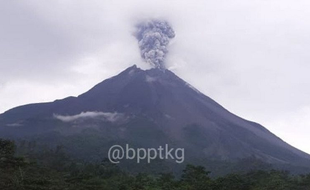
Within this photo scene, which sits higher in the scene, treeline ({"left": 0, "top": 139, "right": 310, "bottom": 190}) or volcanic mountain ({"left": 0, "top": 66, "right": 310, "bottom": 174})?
volcanic mountain ({"left": 0, "top": 66, "right": 310, "bottom": 174})

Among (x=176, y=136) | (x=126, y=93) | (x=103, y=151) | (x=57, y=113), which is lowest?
(x=103, y=151)

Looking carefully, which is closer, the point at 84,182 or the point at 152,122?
the point at 84,182

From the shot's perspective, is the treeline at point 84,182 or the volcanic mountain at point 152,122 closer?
the treeline at point 84,182

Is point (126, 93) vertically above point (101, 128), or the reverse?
point (126, 93)

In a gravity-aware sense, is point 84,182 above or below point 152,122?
below

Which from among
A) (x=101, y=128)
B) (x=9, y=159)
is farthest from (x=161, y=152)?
(x=9, y=159)

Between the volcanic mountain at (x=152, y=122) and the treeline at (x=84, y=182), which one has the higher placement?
the volcanic mountain at (x=152, y=122)

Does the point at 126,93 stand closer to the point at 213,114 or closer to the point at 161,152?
the point at 213,114

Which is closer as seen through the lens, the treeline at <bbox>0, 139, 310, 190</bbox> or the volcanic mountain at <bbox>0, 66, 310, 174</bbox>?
the treeline at <bbox>0, 139, 310, 190</bbox>
